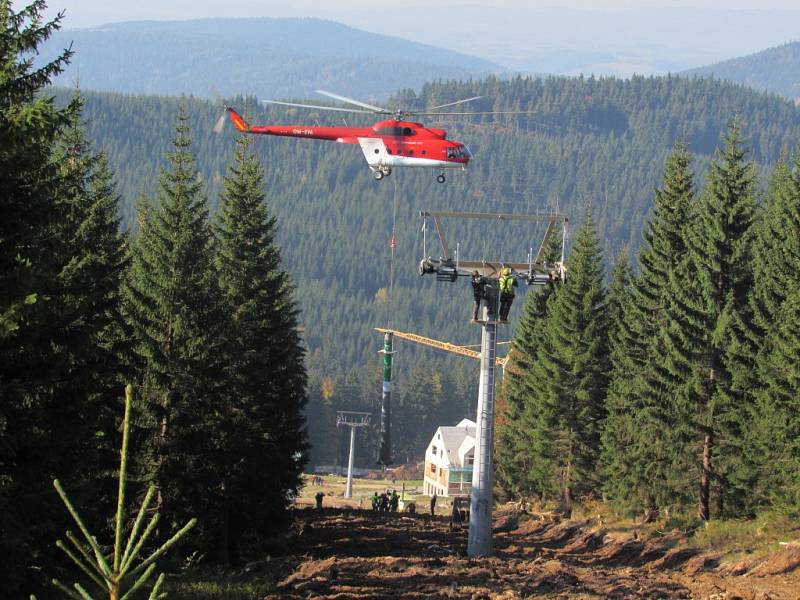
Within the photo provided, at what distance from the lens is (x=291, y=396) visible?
40.6 m

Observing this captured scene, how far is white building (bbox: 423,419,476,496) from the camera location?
332ft

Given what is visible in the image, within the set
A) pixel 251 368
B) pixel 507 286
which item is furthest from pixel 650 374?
pixel 251 368

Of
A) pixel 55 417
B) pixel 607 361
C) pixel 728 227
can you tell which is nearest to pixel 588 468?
pixel 607 361

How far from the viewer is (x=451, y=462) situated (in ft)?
332

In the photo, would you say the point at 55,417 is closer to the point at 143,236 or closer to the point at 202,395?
the point at 202,395

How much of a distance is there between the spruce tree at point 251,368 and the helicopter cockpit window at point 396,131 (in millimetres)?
5727

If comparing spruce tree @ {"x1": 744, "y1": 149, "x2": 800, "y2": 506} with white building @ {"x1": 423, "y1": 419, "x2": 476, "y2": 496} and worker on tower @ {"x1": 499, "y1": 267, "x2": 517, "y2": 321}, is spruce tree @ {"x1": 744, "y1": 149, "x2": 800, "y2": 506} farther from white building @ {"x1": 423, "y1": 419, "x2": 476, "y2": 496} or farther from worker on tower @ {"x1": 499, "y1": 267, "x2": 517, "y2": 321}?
white building @ {"x1": 423, "y1": 419, "x2": 476, "y2": 496}

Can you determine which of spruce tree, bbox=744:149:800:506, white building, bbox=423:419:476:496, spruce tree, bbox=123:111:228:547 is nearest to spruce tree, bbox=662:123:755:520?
spruce tree, bbox=744:149:800:506

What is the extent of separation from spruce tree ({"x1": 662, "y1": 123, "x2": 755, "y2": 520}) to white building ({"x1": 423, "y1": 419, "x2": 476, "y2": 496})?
59.8 meters

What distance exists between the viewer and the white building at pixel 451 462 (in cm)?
10106

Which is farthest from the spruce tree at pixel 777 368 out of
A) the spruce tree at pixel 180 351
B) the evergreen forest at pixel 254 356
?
the spruce tree at pixel 180 351

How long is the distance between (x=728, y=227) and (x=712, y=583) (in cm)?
1494

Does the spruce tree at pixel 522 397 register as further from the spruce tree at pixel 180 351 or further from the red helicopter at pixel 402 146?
the spruce tree at pixel 180 351

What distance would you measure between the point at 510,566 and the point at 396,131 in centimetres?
1988
